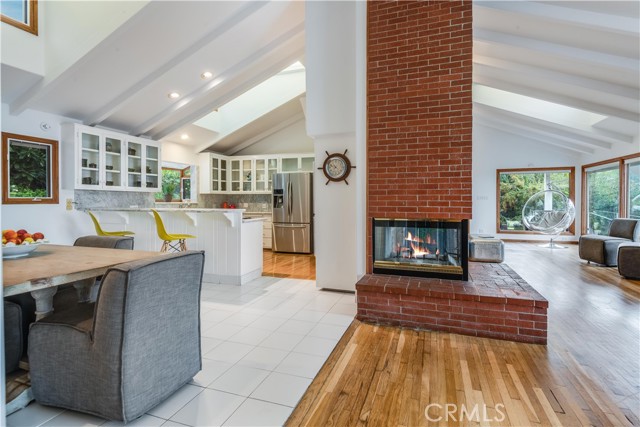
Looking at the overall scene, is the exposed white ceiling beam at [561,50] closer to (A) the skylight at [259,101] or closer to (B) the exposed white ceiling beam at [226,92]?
(B) the exposed white ceiling beam at [226,92]

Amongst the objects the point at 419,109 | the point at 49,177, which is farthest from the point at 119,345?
the point at 49,177

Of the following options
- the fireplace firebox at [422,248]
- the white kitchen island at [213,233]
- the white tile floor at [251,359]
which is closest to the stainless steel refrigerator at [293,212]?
the white kitchen island at [213,233]

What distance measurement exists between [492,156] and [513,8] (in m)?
5.98

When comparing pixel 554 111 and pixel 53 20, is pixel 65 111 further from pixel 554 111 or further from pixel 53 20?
pixel 554 111

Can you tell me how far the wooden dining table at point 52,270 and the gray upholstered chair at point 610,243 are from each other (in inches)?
262

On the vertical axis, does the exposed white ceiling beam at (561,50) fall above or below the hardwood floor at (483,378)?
above

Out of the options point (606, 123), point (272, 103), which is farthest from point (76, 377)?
point (606, 123)

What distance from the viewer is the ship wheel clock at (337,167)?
395 cm

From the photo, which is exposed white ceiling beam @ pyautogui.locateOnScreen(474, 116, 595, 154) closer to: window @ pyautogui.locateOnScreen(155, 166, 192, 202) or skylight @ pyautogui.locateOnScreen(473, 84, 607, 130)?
skylight @ pyautogui.locateOnScreen(473, 84, 607, 130)

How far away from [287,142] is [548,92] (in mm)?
5430

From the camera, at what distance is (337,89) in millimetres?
3900

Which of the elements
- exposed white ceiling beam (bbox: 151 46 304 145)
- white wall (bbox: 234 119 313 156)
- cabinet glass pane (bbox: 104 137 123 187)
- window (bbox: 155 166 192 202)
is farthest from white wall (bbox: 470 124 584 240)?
cabinet glass pane (bbox: 104 137 123 187)

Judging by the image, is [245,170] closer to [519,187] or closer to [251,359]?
[251,359]

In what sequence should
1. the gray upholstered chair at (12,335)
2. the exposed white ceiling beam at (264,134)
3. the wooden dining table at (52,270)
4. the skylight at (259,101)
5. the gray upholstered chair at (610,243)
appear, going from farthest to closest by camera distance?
the exposed white ceiling beam at (264,134) → the skylight at (259,101) → the gray upholstered chair at (610,243) → the gray upholstered chair at (12,335) → the wooden dining table at (52,270)
